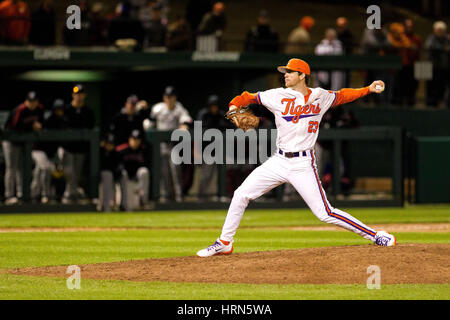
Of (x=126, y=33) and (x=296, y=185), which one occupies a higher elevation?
(x=126, y=33)

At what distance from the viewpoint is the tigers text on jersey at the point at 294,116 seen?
8.60 m

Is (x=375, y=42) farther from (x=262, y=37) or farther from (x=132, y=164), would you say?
(x=132, y=164)

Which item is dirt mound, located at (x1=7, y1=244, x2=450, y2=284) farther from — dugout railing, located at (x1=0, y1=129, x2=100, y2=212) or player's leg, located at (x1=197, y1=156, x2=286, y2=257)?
dugout railing, located at (x1=0, y1=129, x2=100, y2=212)

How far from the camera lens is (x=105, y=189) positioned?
573 inches

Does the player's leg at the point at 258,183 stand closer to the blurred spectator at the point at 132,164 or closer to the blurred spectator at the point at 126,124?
the blurred spectator at the point at 132,164

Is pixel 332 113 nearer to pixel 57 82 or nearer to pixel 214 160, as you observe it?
pixel 214 160

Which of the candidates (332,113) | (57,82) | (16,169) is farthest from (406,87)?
(16,169)

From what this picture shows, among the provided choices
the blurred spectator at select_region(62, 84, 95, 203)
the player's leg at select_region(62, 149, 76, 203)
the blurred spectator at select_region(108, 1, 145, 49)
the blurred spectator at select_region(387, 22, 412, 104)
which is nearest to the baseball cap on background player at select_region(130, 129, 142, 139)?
the blurred spectator at select_region(62, 84, 95, 203)

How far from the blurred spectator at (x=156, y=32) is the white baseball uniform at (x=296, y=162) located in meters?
9.42

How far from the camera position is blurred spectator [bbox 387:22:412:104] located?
62.9 feet

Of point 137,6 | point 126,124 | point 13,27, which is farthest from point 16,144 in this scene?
point 137,6

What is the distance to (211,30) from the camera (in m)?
18.0

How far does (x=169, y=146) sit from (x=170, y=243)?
14.9 ft

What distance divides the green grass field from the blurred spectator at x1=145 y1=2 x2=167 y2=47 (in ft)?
14.2
